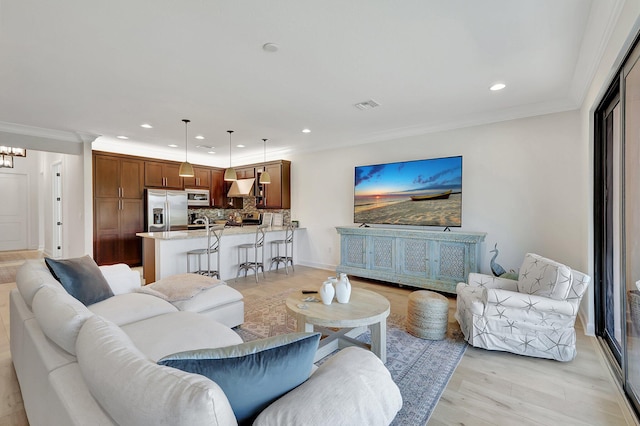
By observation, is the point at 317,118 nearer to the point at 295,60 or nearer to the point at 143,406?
the point at 295,60

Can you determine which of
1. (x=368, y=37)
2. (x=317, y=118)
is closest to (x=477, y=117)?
(x=317, y=118)

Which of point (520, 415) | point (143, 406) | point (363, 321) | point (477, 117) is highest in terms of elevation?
point (477, 117)

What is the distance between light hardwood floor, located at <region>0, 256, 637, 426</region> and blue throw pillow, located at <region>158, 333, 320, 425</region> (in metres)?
1.37

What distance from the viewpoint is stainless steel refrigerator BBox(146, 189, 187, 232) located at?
662 centimetres

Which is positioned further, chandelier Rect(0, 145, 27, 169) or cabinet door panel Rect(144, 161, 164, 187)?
chandelier Rect(0, 145, 27, 169)

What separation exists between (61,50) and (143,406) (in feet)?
10.5

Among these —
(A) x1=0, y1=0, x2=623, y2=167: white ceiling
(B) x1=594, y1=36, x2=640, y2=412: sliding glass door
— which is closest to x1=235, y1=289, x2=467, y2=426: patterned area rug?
(B) x1=594, y1=36, x2=640, y2=412: sliding glass door

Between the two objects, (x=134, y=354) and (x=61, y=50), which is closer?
(x=134, y=354)

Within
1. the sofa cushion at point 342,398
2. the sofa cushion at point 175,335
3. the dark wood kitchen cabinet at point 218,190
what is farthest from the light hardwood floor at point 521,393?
the dark wood kitchen cabinet at point 218,190

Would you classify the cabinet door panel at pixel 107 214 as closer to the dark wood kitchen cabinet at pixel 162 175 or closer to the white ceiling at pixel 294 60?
the dark wood kitchen cabinet at pixel 162 175

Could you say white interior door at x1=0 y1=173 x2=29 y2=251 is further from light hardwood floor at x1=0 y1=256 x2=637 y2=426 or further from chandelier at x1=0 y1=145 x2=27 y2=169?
light hardwood floor at x1=0 y1=256 x2=637 y2=426

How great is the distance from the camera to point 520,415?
1.93 meters

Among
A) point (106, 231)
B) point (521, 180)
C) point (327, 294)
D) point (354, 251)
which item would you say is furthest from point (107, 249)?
point (521, 180)

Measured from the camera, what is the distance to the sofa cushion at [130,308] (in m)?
2.22
